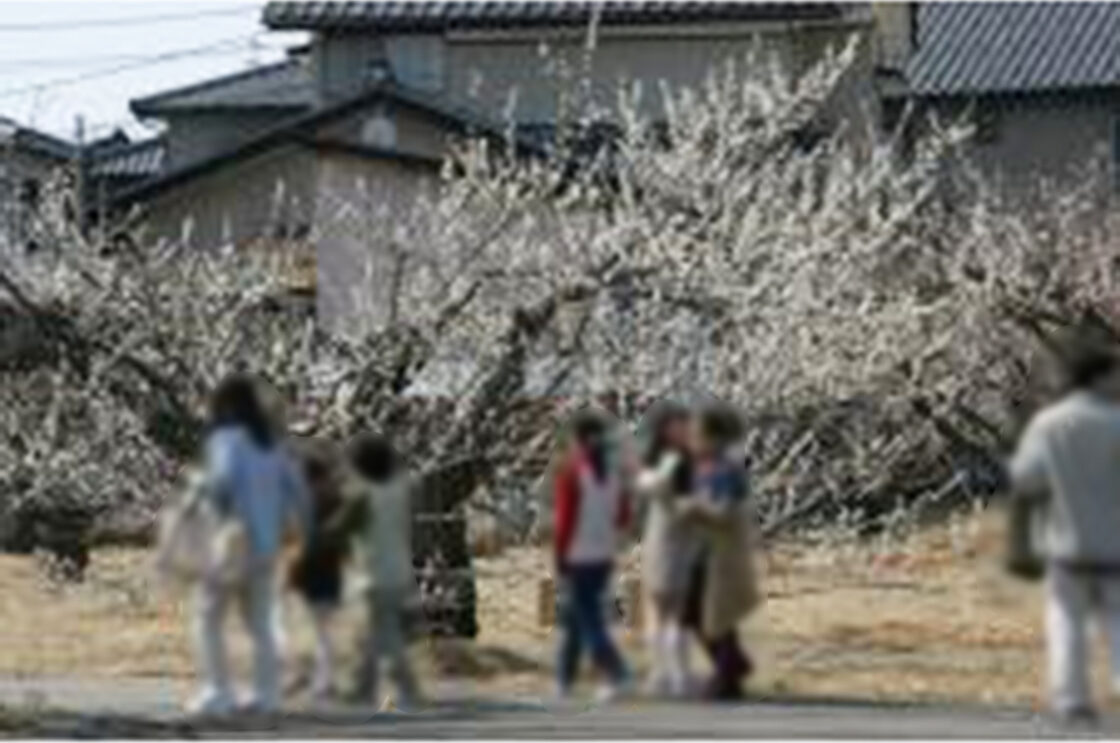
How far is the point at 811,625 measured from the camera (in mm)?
25500

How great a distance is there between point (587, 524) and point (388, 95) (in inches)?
1500

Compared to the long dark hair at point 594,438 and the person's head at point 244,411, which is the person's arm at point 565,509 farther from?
the person's head at point 244,411

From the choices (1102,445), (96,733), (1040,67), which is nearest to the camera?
(1102,445)

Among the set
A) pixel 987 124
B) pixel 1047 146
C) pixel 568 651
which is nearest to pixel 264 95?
pixel 987 124

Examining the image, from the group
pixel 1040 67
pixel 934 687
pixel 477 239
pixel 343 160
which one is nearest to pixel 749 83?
pixel 1040 67

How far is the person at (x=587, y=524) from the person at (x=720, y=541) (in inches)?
3.5

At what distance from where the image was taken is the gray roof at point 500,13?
18500mm

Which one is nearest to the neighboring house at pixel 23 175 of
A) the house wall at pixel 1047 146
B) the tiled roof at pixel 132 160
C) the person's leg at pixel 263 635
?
the tiled roof at pixel 132 160

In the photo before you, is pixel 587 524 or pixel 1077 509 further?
pixel 587 524

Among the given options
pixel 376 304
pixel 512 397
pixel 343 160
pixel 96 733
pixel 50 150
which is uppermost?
pixel 50 150

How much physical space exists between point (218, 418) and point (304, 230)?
27040mm

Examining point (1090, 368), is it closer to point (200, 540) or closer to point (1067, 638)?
point (1067, 638)

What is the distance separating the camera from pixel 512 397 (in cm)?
2067

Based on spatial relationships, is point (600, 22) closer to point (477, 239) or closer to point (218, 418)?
point (477, 239)
